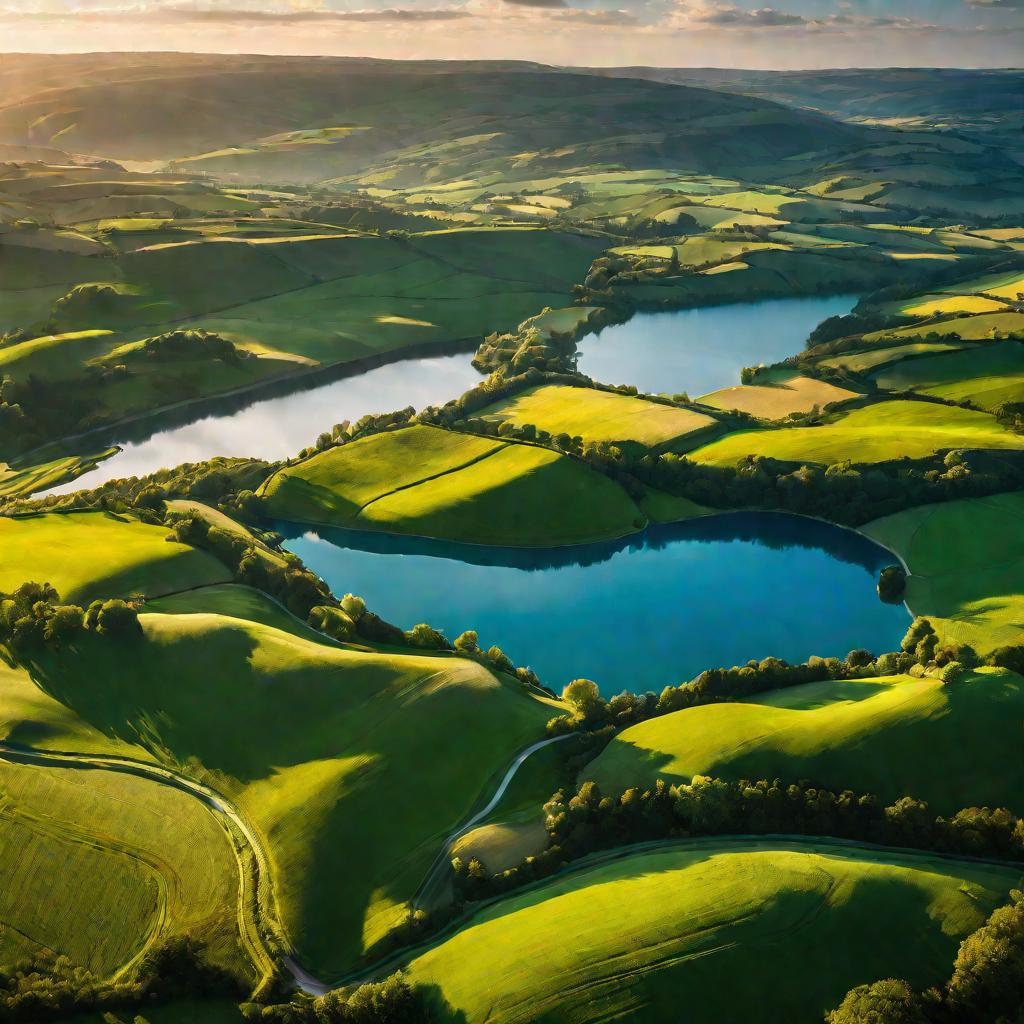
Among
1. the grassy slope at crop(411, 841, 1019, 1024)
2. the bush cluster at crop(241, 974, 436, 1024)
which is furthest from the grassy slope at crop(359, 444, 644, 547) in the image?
the bush cluster at crop(241, 974, 436, 1024)

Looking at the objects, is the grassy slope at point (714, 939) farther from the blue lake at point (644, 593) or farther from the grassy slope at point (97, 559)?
the grassy slope at point (97, 559)

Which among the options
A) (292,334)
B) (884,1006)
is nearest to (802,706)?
(884,1006)

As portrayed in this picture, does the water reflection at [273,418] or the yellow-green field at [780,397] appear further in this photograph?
the yellow-green field at [780,397]

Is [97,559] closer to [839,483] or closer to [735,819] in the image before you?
[735,819]

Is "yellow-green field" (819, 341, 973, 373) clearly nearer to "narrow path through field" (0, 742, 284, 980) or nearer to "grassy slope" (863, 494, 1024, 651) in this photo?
"grassy slope" (863, 494, 1024, 651)

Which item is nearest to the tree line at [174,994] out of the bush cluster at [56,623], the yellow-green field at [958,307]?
the bush cluster at [56,623]

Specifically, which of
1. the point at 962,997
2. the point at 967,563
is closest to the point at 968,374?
the point at 967,563
